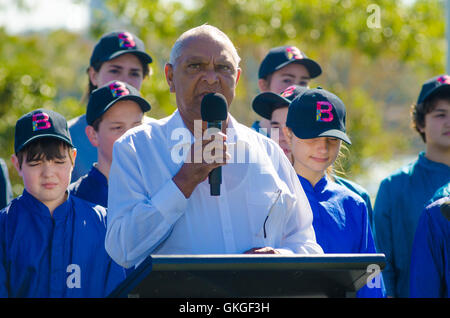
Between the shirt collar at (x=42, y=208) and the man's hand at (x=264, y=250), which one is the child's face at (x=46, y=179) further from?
the man's hand at (x=264, y=250)

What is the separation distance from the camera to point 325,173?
4180mm

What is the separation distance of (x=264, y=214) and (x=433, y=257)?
54.9 inches

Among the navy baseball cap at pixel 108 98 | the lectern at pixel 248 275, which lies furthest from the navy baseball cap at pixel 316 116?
the lectern at pixel 248 275

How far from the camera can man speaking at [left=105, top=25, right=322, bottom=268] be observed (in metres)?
2.86

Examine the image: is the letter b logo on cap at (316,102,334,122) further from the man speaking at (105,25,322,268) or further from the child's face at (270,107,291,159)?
the man speaking at (105,25,322,268)

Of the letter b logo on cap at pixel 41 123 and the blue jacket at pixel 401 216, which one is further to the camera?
the blue jacket at pixel 401 216

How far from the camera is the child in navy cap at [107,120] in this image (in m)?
4.52

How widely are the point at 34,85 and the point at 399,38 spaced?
6903 millimetres

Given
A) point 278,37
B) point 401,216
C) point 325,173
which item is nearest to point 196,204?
point 325,173

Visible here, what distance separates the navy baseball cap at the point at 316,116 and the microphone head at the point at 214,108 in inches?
44.9

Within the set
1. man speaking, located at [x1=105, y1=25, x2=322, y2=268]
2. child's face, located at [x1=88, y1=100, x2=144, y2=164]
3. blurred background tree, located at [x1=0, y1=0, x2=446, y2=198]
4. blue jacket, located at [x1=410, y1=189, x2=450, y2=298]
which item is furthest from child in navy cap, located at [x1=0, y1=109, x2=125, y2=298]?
blurred background tree, located at [x1=0, y1=0, x2=446, y2=198]

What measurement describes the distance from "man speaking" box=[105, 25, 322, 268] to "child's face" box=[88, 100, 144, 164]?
1.37m
